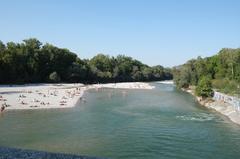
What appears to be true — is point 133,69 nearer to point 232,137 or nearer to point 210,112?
point 210,112

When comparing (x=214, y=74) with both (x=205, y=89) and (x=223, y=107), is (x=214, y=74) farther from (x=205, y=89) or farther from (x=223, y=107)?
(x=223, y=107)

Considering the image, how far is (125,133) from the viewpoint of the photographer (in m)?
36.1

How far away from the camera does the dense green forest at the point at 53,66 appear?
4318 inches

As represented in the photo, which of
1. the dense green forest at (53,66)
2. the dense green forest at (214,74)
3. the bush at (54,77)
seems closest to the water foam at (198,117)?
the dense green forest at (214,74)

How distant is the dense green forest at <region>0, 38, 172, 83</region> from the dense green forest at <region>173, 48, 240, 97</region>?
40.8m

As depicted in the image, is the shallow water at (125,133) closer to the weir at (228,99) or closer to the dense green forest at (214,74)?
the weir at (228,99)

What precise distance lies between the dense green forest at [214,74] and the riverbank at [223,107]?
12.5 ft

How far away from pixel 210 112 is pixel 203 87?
1598cm

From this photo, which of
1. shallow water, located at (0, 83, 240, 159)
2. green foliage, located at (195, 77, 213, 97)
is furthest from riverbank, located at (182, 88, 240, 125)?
green foliage, located at (195, 77, 213, 97)

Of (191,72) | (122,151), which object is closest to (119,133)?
(122,151)

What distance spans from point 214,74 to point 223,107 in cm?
4383

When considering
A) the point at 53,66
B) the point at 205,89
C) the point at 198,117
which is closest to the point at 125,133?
the point at 198,117

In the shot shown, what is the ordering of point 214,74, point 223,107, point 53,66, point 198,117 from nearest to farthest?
point 198,117 < point 223,107 < point 214,74 < point 53,66

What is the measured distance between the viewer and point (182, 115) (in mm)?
49094
